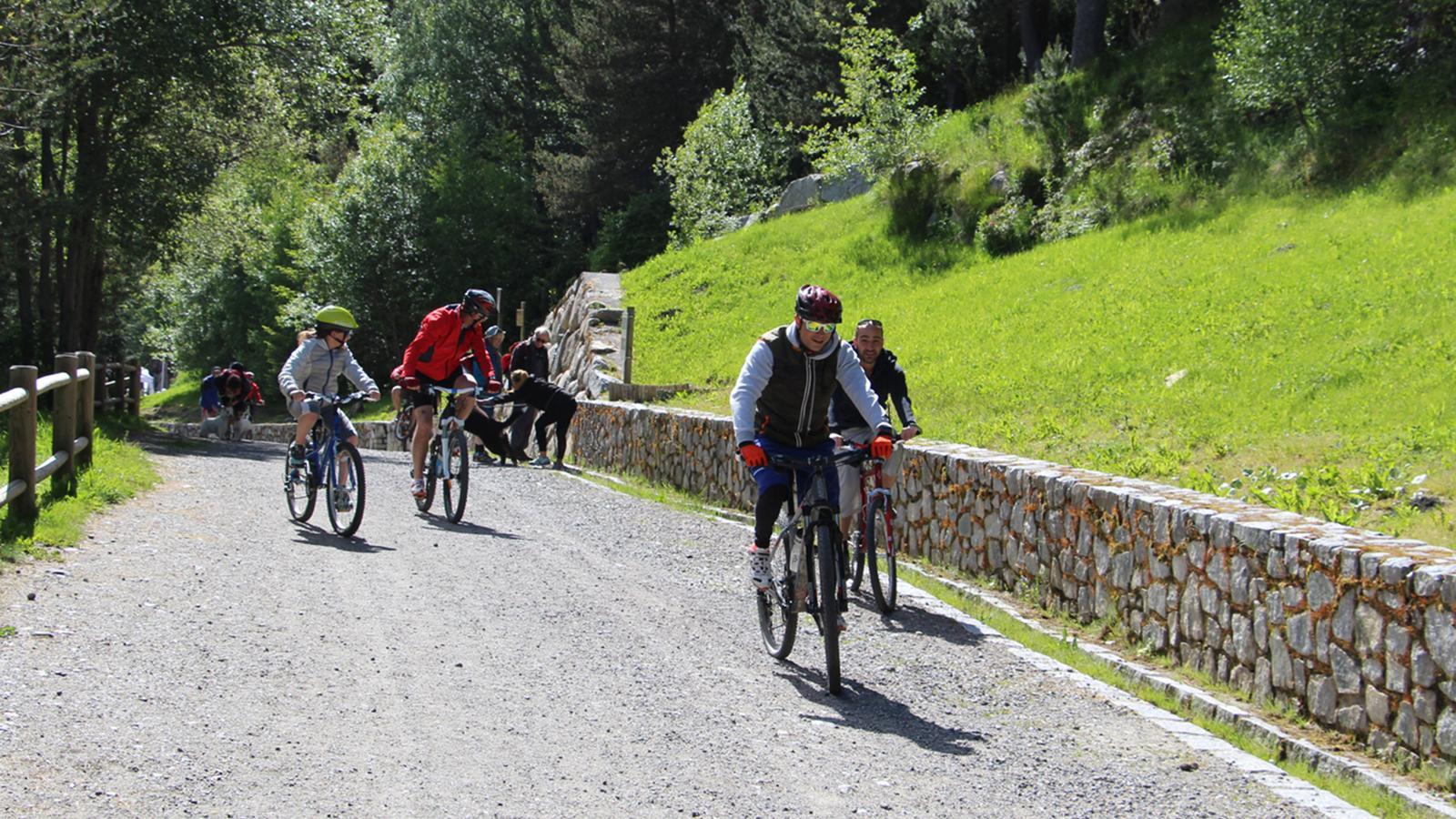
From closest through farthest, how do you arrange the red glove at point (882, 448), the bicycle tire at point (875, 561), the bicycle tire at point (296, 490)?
the red glove at point (882, 448) → the bicycle tire at point (875, 561) → the bicycle tire at point (296, 490)

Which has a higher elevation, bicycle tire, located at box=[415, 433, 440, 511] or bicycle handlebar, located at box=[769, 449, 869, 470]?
bicycle handlebar, located at box=[769, 449, 869, 470]

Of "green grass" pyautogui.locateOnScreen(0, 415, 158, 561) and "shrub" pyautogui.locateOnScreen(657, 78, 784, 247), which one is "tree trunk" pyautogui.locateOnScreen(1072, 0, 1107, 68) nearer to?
"shrub" pyautogui.locateOnScreen(657, 78, 784, 247)

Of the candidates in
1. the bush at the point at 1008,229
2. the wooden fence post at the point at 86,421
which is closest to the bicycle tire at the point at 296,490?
the wooden fence post at the point at 86,421

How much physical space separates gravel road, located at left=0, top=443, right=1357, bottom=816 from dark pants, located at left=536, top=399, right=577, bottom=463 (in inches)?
390

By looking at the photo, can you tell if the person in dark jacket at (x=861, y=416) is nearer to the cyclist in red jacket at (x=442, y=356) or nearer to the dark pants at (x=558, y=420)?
the cyclist in red jacket at (x=442, y=356)

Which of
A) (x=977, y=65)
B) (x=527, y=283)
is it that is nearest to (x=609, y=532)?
(x=977, y=65)

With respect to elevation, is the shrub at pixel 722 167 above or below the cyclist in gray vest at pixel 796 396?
above

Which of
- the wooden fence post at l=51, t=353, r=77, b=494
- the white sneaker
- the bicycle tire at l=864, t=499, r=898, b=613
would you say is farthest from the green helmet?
the white sneaker

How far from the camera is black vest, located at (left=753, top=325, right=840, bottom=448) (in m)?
7.86

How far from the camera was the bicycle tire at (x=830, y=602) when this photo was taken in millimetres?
7375

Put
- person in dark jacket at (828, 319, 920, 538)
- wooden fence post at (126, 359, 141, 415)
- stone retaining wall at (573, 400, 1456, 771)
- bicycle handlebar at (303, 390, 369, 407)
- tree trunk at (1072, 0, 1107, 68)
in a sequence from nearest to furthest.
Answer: stone retaining wall at (573, 400, 1456, 771)
person in dark jacket at (828, 319, 920, 538)
bicycle handlebar at (303, 390, 369, 407)
wooden fence post at (126, 359, 141, 415)
tree trunk at (1072, 0, 1107, 68)

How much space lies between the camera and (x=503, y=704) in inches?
268

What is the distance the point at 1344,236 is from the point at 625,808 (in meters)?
16.2

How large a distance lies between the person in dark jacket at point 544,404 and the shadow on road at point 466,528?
6628mm
